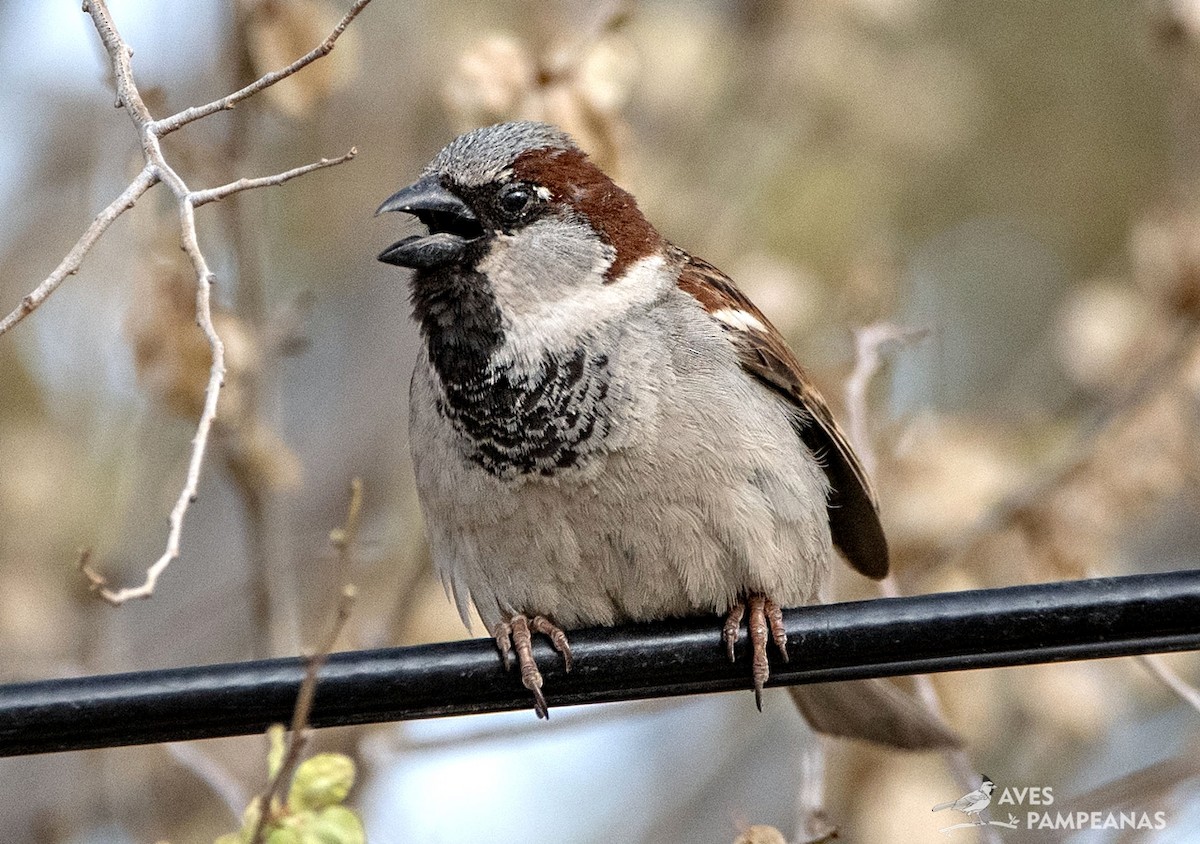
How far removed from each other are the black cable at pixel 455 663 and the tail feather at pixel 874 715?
3.56ft

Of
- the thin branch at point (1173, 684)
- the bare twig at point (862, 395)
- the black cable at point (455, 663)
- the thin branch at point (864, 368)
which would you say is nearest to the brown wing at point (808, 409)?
the bare twig at point (862, 395)

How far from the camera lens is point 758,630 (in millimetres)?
3148

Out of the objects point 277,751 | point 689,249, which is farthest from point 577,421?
point 689,249

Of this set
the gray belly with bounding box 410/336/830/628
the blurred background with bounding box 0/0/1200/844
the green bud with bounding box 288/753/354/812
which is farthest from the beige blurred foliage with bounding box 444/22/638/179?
the green bud with bounding box 288/753/354/812

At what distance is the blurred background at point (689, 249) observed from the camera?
4164 millimetres

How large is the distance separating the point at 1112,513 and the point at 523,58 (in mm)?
2015

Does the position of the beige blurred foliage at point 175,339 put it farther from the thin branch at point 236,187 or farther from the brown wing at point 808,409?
the thin branch at point 236,187

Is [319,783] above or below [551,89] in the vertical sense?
below

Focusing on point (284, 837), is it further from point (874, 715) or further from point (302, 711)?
point (874, 715)

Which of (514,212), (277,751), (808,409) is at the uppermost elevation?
(514,212)

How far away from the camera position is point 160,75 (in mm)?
5465

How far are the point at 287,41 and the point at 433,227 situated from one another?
78cm

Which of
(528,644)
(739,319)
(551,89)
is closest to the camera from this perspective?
(528,644)

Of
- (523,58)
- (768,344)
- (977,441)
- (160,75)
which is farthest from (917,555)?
(160,75)
